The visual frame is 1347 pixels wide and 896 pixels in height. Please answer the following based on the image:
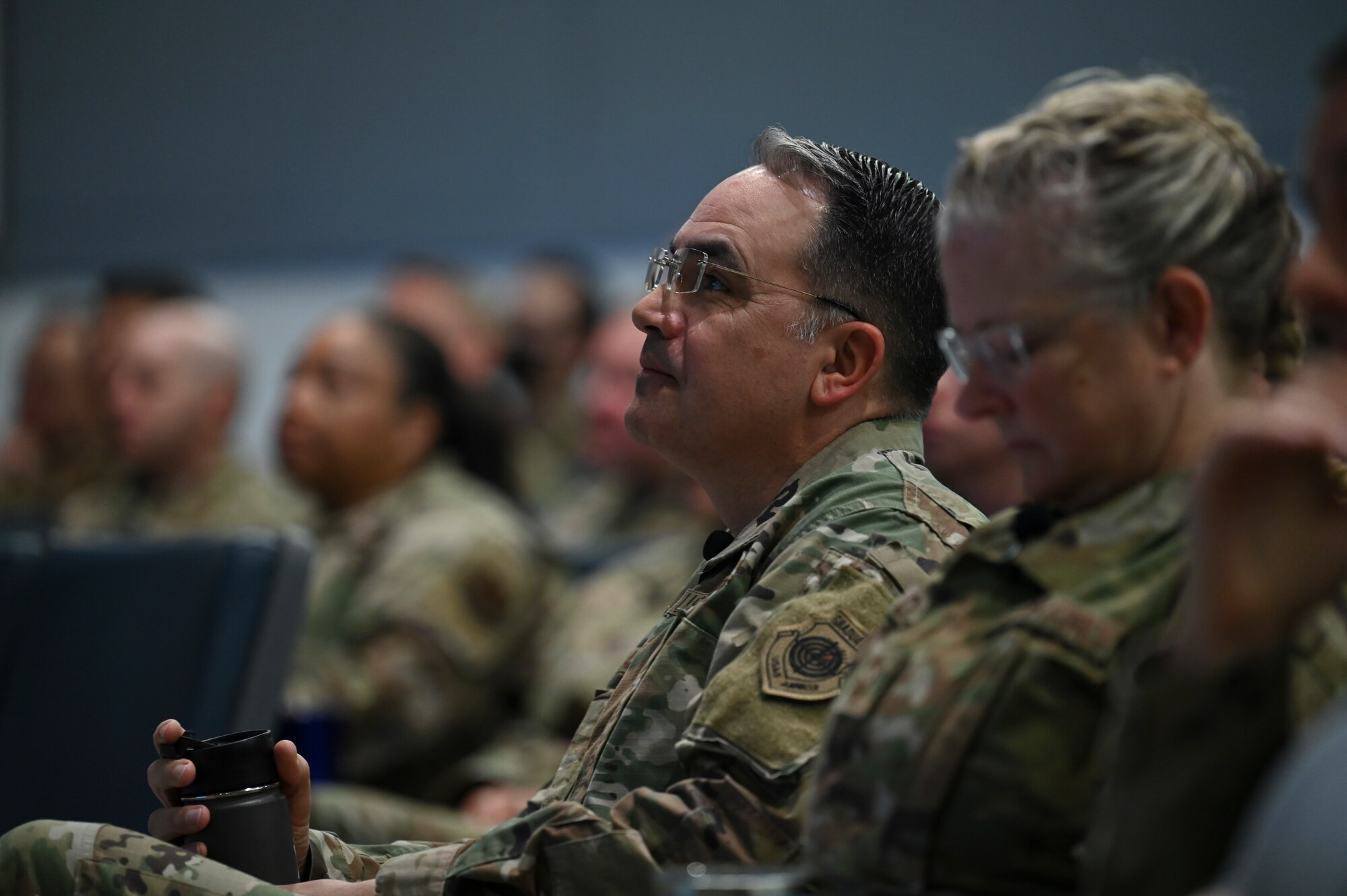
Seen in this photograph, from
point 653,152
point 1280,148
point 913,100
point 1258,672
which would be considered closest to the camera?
point 1258,672

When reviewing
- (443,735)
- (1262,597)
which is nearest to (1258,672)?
(1262,597)

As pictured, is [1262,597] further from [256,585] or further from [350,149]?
[350,149]

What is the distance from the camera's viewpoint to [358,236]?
23.4 ft

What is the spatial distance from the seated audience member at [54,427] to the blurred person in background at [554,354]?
5.03ft

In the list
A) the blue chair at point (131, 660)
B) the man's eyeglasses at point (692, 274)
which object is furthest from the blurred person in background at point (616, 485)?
the man's eyeglasses at point (692, 274)

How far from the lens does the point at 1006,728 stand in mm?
1133

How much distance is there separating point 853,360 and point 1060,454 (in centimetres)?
62

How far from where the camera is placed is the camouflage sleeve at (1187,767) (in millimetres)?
906

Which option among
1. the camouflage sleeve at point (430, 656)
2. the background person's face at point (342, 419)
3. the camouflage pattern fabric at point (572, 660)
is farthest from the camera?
the background person's face at point (342, 419)

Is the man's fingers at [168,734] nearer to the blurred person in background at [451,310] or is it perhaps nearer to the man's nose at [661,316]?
the man's nose at [661,316]

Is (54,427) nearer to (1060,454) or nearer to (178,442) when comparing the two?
(178,442)

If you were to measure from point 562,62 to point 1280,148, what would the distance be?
114 inches

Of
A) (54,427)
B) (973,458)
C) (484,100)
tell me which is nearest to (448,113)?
(484,100)

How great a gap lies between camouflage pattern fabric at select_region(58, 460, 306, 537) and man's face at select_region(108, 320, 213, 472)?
12cm
